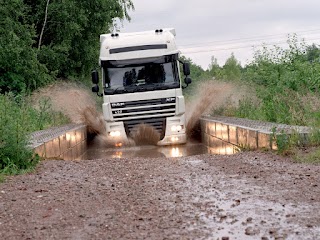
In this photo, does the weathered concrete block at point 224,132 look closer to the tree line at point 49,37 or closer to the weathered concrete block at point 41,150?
the weathered concrete block at point 41,150

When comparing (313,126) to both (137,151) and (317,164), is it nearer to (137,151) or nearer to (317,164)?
(317,164)

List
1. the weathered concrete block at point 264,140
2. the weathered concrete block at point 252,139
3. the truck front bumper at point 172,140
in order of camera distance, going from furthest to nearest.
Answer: the truck front bumper at point 172,140
the weathered concrete block at point 252,139
the weathered concrete block at point 264,140

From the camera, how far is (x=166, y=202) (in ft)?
23.2

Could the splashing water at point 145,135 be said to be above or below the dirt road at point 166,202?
below

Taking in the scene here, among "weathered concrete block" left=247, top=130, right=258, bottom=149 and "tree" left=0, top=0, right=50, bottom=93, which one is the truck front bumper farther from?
"tree" left=0, top=0, right=50, bottom=93

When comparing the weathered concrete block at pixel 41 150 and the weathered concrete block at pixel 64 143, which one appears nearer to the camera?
the weathered concrete block at pixel 41 150

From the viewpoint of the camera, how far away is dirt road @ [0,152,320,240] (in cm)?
557

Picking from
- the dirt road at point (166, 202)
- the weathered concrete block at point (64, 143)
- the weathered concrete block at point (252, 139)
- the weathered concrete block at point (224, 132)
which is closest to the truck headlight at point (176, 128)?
the weathered concrete block at point (224, 132)

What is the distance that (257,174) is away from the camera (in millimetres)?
9102

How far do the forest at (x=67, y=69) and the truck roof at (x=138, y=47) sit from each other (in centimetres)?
310

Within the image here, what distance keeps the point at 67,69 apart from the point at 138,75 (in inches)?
847

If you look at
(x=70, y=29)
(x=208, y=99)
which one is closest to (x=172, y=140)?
(x=208, y=99)

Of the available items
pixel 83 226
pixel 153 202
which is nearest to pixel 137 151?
pixel 153 202

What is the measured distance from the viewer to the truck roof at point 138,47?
1873 centimetres
